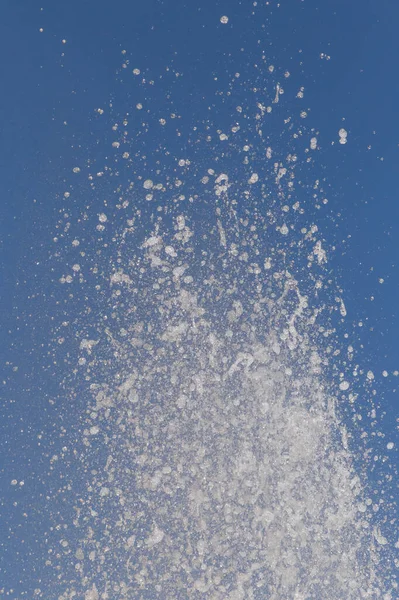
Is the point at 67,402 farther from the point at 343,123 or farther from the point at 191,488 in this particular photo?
the point at 343,123

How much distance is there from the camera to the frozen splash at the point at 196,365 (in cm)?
64

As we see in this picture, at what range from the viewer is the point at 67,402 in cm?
64

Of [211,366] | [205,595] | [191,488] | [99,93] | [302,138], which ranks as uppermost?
[99,93]

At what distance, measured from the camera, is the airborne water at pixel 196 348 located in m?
0.64

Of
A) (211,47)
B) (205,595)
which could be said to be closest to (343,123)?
(211,47)

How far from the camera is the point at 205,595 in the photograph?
641mm

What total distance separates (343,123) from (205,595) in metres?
0.63

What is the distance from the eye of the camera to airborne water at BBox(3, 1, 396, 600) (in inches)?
25.2

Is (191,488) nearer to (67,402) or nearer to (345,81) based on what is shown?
(67,402)

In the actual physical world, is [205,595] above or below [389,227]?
below

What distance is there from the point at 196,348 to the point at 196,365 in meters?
0.02

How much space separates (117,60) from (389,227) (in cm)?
41

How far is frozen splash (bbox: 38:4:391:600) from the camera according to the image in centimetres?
64

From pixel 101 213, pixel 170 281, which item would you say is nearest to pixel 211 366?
pixel 170 281
